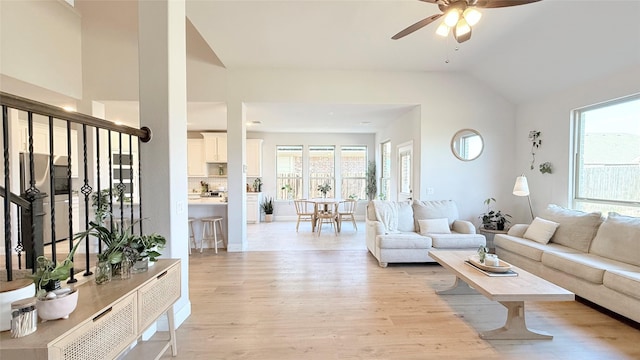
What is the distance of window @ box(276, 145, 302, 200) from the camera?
8.93 meters

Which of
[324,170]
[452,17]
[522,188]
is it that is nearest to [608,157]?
[522,188]

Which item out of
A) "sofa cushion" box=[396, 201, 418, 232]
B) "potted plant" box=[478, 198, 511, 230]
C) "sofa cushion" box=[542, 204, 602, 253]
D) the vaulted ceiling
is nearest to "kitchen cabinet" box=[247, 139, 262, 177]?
A: the vaulted ceiling

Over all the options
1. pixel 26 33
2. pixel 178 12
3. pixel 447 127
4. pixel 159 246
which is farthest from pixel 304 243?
pixel 26 33

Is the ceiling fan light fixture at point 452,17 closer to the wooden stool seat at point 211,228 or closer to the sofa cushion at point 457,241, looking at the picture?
the sofa cushion at point 457,241

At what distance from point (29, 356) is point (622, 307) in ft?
13.4

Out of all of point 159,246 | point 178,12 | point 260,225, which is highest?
point 178,12

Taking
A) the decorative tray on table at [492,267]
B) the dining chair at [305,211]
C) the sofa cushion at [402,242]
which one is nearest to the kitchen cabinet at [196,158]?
the dining chair at [305,211]

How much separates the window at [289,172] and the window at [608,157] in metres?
6.42

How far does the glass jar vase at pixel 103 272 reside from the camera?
1.66 m

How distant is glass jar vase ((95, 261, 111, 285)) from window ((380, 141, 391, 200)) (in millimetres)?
6551

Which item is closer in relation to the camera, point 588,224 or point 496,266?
point 496,266

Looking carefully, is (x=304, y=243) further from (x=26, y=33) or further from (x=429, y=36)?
(x=26, y=33)

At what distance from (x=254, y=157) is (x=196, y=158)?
5.18 ft

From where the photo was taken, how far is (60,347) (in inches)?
43.7
